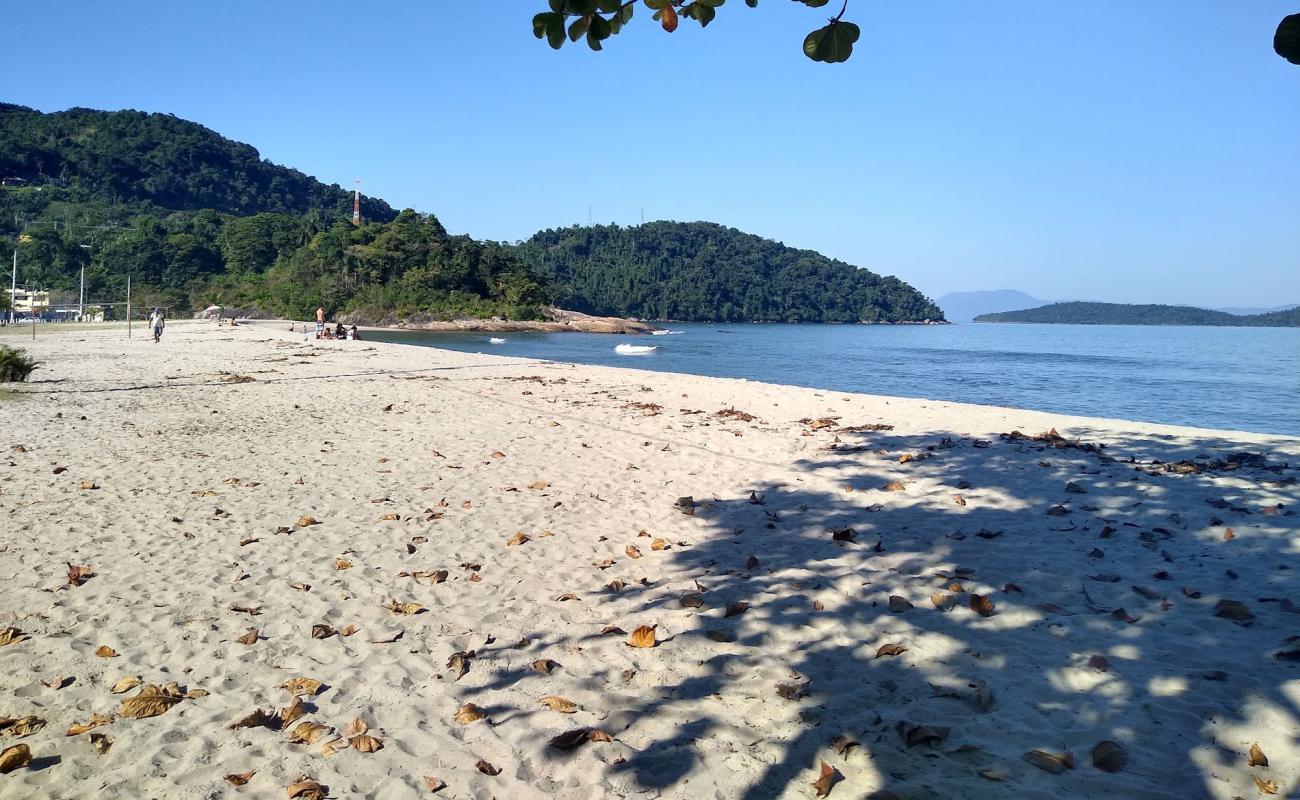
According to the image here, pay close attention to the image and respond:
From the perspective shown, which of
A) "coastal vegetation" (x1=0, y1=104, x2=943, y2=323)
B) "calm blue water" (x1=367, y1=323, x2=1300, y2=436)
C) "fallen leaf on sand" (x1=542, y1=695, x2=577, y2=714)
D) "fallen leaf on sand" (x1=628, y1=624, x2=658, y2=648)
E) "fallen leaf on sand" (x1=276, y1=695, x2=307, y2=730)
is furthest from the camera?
"coastal vegetation" (x1=0, y1=104, x2=943, y2=323)

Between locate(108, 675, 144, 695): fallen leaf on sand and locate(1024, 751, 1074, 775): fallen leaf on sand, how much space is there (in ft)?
12.5

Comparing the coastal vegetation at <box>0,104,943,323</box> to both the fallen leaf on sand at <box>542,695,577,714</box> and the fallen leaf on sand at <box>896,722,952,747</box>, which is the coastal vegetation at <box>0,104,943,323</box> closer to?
the fallen leaf on sand at <box>542,695,577,714</box>

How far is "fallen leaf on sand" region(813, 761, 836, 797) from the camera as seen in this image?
8.38 feet

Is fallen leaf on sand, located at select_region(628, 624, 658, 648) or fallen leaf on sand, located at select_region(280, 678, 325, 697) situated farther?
fallen leaf on sand, located at select_region(628, 624, 658, 648)

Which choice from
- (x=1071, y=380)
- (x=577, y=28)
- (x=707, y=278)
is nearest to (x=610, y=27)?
(x=577, y=28)

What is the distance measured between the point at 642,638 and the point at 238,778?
1.91m

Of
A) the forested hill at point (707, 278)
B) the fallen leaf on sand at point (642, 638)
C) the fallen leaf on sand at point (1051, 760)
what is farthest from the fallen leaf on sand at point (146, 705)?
the forested hill at point (707, 278)

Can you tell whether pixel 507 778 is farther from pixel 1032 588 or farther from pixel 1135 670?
pixel 1032 588

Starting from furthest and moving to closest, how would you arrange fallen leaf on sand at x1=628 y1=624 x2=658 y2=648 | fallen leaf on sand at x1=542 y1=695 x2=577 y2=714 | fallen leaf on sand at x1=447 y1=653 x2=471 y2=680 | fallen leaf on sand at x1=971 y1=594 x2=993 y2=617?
fallen leaf on sand at x1=971 y1=594 x2=993 y2=617 < fallen leaf on sand at x1=628 y1=624 x2=658 y2=648 < fallen leaf on sand at x1=447 y1=653 x2=471 y2=680 < fallen leaf on sand at x1=542 y1=695 x2=577 y2=714

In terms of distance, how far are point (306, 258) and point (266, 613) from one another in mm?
99922

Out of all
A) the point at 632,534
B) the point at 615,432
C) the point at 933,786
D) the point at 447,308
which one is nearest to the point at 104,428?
the point at 615,432

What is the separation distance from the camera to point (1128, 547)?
5.11m

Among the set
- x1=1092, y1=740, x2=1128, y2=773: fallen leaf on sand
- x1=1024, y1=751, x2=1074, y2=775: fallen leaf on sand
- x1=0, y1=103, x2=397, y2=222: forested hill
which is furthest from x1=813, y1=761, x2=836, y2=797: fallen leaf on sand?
x1=0, y1=103, x2=397, y2=222: forested hill

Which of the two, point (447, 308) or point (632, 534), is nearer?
point (632, 534)
